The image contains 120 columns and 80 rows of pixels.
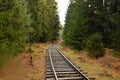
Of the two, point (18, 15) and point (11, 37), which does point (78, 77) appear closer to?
point (11, 37)

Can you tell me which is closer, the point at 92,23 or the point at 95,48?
the point at 95,48

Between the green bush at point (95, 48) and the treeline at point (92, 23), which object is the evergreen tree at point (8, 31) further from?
the treeline at point (92, 23)

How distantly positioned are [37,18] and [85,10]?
18.2 m

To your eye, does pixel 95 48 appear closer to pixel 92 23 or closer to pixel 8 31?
pixel 8 31

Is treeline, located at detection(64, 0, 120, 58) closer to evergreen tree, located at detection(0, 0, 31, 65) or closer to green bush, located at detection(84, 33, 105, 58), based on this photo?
green bush, located at detection(84, 33, 105, 58)

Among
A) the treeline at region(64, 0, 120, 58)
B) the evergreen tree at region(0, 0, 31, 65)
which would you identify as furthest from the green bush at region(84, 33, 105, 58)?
the evergreen tree at region(0, 0, 31, 65)

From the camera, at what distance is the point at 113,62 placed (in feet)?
68.0

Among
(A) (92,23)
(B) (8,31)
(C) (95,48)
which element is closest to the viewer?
(B) (8,31)

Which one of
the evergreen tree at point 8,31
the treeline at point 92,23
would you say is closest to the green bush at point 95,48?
the treeline at point 92,23

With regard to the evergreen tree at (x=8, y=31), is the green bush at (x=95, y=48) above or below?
below

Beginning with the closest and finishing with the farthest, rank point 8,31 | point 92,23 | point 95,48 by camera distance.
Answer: point 8,31
point 95,48
point 92,23

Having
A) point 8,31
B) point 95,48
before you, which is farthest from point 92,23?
point 8,31

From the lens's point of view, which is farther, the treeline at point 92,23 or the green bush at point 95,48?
the treeline at point 92,23

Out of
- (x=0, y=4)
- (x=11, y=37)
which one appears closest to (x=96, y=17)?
(x=11, y=37)
